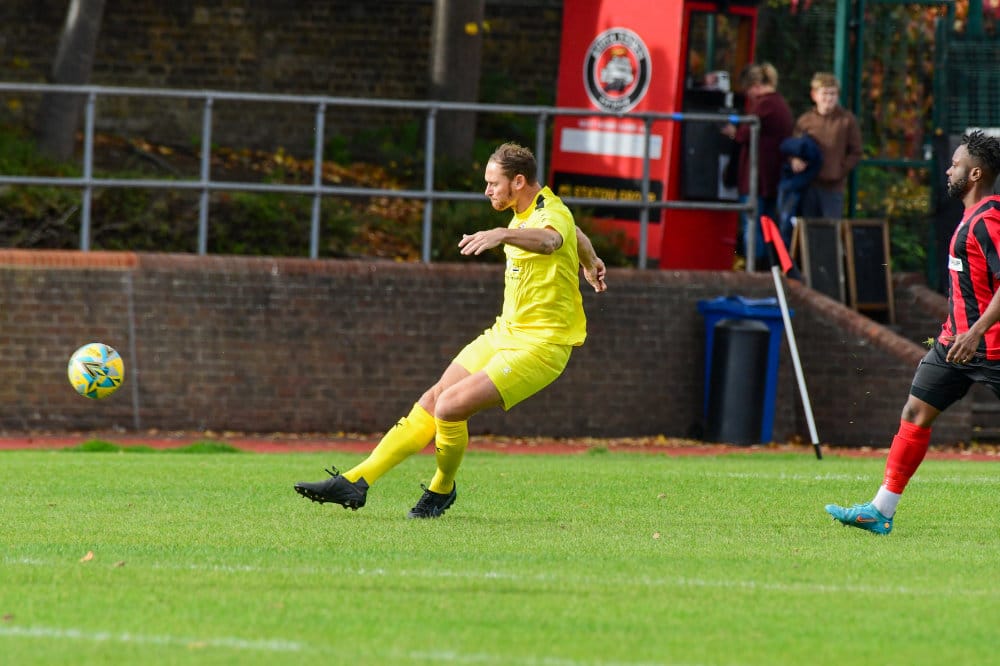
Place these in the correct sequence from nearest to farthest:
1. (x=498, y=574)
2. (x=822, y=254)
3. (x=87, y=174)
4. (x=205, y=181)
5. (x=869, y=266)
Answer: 1. (x=498, y=574)
2. (x=87, y=174)
3. (x=205, y=181)
4. (x=822, y=254)
5. (x=869, y=266)

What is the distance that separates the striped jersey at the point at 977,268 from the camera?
880 centimetres

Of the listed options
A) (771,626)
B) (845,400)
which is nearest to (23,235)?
(845,400)

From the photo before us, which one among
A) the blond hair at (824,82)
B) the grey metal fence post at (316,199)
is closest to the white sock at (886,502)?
the grey metal fence post at (316,199)

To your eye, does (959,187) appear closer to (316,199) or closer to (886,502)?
(886,502)

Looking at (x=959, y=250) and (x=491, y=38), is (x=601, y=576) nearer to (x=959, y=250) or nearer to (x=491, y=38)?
(x=959, y=250)

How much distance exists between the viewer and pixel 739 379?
16.6 meters

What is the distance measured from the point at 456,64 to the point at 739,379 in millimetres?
6023

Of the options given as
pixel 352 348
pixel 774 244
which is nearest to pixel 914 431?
pixel 774 244

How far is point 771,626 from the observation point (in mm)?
6457

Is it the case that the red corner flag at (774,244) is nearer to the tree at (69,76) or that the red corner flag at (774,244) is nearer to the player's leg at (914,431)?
the player's leg at (914,431)

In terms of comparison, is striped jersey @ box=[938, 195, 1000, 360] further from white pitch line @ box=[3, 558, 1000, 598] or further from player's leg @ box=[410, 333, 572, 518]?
player's leg @ box=[410, 333, 572, 518]

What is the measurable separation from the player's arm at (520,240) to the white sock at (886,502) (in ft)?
6.85

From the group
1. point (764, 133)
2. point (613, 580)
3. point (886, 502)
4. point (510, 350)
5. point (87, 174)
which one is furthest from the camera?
point (764, 133)

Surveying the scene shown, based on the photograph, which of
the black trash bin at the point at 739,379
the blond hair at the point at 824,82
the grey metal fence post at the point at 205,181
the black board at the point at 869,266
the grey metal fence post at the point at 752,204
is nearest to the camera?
the grey metal fence post at the point at 205,181
